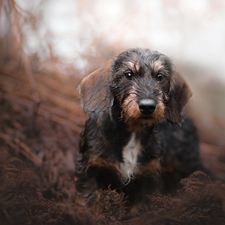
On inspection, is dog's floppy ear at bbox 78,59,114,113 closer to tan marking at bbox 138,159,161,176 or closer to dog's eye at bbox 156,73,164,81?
dog's eye at bbox 156,73,164,81

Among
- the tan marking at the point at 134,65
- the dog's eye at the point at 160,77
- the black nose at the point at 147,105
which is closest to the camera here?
the black nose at the point at 147,105

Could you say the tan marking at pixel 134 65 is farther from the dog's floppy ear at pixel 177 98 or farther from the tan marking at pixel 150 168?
the tan marking at pixel 150 168

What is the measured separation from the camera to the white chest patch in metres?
2.62

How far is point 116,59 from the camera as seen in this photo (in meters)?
2.74

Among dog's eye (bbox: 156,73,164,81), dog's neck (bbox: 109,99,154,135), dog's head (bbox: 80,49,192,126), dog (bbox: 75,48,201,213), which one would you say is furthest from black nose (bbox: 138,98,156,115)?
dog's eye (bbox: 156,73,164,81)

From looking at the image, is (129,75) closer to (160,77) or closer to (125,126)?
(160,77)

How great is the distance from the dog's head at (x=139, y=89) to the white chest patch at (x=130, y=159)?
0.36m

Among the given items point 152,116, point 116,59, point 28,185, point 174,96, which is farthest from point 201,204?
point 116,59

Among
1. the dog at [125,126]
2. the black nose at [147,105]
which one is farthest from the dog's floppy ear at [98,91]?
the black nose at [147,105]

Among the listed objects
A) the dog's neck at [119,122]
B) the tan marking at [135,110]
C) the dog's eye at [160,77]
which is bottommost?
the dog's neck at [119,122]

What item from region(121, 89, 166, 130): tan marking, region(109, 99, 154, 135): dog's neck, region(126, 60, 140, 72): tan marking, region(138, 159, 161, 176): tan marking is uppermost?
region(126, 60, 140, 72): tan marking

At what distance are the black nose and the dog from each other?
0.49ft

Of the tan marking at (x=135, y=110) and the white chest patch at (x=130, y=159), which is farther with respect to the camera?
the white chest patch at (x=130, y=159)

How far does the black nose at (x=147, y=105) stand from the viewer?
2.09 m
